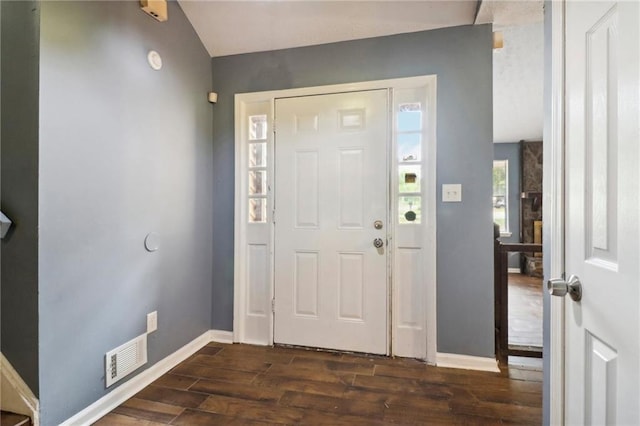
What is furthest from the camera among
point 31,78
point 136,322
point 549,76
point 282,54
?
point 282,54

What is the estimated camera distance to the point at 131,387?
71.7 inches

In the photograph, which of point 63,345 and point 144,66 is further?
point 144,66

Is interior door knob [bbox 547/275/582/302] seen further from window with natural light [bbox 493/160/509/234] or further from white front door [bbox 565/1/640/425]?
window with natural light [bbox 493/160/509/234]

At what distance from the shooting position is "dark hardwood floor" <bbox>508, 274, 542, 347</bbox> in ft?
8.73

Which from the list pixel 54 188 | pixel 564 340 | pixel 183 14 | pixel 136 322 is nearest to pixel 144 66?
pixel 183 14

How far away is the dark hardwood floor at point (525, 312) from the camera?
2662 millimetres

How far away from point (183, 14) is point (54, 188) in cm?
157

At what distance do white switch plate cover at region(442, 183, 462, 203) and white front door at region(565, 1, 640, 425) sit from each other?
3.76 feet

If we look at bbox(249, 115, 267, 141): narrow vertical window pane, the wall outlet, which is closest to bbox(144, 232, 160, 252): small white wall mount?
the wall outlet

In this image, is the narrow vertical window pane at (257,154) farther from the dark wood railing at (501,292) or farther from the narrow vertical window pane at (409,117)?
the dark wood railing at (501,292)

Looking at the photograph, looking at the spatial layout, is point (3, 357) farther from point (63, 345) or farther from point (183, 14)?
point (183, 14)

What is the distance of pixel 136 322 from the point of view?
6.16ft

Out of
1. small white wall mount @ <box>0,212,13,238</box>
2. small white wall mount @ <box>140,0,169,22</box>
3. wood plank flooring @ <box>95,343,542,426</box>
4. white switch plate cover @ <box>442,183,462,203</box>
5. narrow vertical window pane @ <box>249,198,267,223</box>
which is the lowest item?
wood plank flooring @ <box>95,343,542,426</box>

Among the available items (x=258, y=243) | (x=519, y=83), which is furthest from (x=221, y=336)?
(x=519, y=83)
